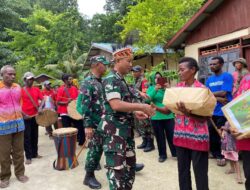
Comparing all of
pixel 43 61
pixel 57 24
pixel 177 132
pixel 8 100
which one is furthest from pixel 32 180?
pixel 43 61

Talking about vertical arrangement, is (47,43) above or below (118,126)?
above

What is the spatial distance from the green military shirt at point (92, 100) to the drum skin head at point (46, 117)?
218cm

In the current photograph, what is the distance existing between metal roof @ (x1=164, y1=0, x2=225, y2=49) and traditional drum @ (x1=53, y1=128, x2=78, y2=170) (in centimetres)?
572

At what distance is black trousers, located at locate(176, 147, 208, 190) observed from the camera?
3.00 m

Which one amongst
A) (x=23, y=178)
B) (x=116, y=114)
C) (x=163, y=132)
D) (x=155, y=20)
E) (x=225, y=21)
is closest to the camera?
(x=116, y=114)

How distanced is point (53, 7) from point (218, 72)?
1380 inches

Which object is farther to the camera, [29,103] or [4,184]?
[29,103]

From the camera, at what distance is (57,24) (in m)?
22.6

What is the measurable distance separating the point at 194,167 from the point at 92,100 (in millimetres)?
2063

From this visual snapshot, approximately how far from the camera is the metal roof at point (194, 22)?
27.2ft

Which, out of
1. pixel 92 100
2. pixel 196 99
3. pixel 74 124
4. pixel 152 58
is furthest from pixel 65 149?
pixel 152 58

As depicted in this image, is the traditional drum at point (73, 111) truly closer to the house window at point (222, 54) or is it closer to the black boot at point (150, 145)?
the black boot at point (150, 145)

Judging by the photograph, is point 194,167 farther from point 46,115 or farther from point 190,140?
point 46,115

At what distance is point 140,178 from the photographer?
463cm
